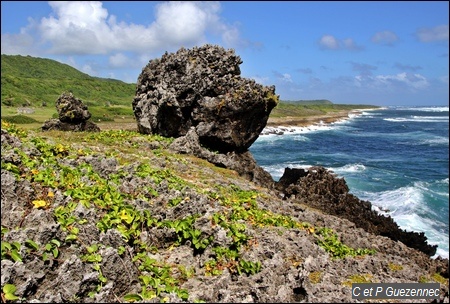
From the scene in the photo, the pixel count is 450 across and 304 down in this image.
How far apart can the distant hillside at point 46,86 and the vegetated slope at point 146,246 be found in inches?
2611

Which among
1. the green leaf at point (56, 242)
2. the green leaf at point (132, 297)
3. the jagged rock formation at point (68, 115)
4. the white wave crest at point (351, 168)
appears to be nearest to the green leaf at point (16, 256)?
the green leaf at point (56, 242)

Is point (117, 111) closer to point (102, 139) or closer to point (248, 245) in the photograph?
point (102, 139)

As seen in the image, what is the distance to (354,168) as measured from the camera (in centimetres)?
5053

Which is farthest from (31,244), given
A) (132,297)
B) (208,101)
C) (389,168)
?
(389,168)

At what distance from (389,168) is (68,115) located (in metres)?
41.3

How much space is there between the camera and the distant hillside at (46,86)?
81.6 meters

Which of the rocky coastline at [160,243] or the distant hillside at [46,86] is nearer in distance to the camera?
the rocky coastline at [160,243]

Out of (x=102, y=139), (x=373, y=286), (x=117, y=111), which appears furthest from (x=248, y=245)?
(x=117, y=111)

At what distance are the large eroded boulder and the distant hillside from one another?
50.2 meters

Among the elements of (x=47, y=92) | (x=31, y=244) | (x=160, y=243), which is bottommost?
(x=160, y=243)

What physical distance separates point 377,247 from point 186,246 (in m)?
9.30

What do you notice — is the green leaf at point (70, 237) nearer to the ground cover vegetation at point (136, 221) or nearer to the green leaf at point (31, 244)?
the ground cover vegetation at point (136, 221)

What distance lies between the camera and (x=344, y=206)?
2352 centimetres

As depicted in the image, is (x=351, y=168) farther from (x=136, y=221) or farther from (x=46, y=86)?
(x=46, y=86)
